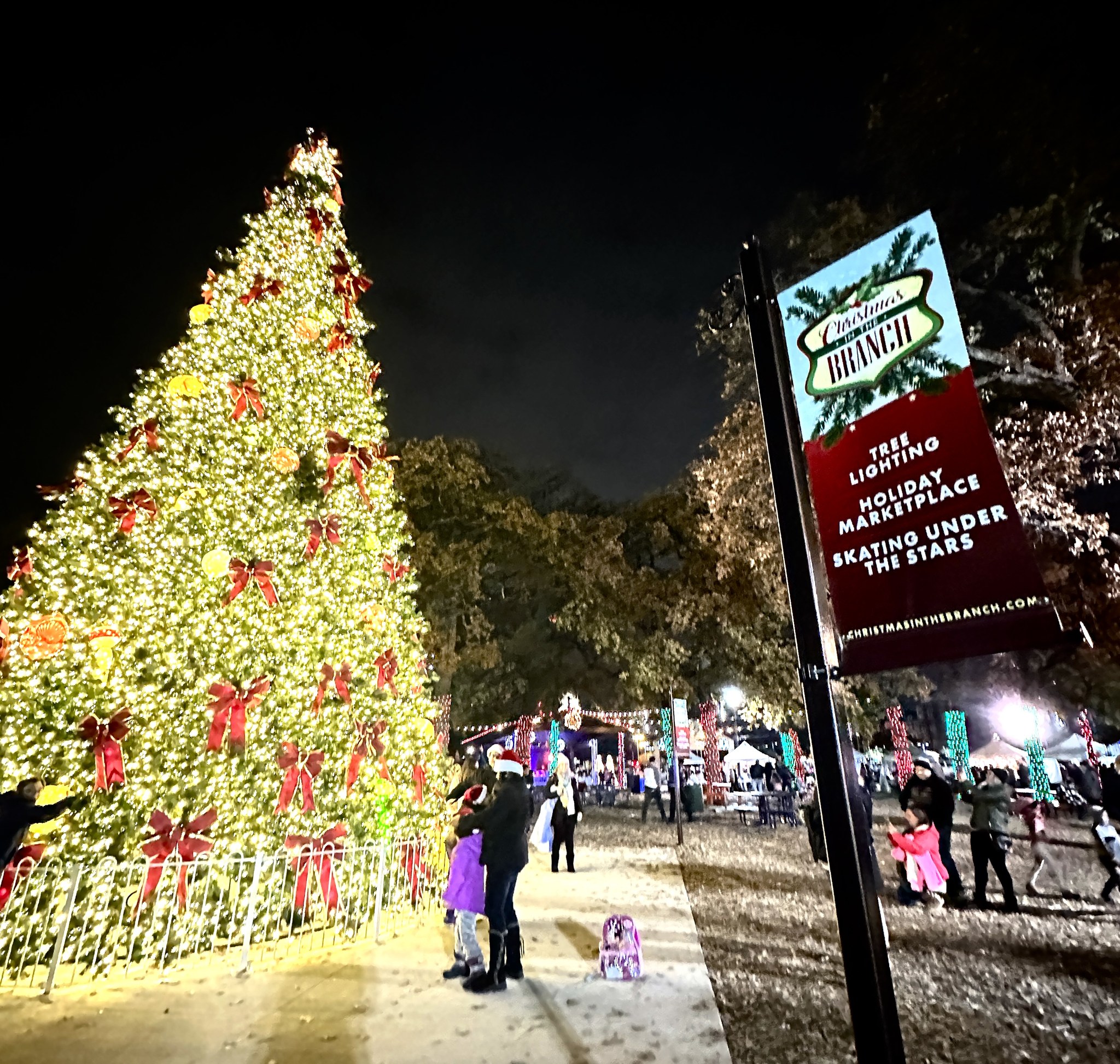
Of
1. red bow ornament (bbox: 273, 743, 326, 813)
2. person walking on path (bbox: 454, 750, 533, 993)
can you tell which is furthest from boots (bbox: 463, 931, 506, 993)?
red bow ornament (bbox: 273, 743, 326, 813)

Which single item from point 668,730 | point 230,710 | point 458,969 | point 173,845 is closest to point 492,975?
point 458,969

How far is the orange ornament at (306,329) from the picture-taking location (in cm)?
854

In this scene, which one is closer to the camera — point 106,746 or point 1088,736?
point 106,746

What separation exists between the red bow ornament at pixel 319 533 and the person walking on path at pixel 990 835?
7.86 metres

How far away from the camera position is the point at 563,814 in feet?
33.2

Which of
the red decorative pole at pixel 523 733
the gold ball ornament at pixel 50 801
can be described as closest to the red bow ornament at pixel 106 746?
the gold ball ornament at pixel 50 801

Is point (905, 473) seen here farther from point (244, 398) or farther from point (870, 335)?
point (244, 398)

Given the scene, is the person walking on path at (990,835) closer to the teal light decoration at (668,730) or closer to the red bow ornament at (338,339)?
the teal light decoration at (668,730)

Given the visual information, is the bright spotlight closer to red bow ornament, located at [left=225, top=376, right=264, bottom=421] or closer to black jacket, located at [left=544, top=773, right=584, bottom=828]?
black jacket, located at [left=544, top=773, right=584, bottom=828]

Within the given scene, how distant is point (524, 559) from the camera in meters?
19.3

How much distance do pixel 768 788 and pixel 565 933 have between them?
615 inches

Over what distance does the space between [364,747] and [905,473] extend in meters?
6.19

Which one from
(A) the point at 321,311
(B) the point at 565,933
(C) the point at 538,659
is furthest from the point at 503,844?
(C) the point at 538,659

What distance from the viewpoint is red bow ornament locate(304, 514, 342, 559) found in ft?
23.7
